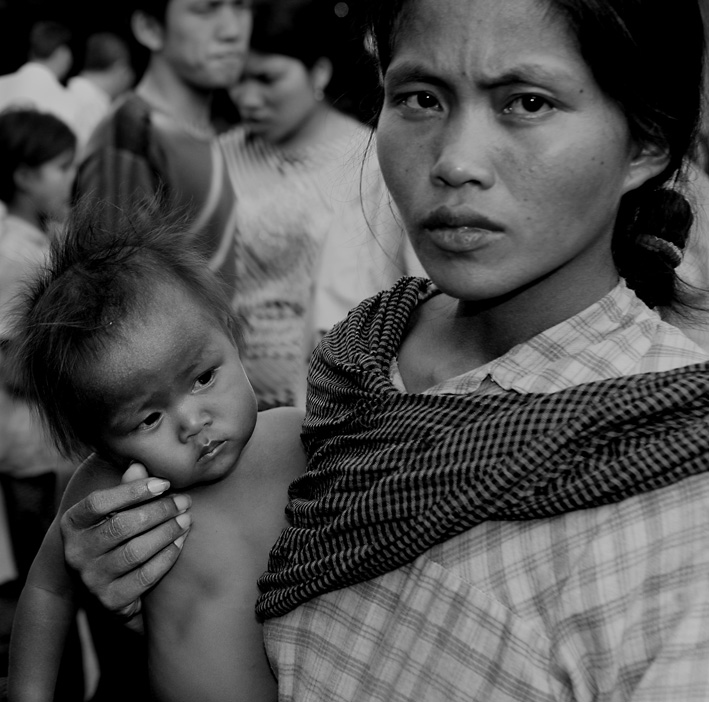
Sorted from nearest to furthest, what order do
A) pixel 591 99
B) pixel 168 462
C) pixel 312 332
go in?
pixel 591 99
pixel 168 462
pixel 312 332

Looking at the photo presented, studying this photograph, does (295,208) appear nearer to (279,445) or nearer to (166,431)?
(279,445)

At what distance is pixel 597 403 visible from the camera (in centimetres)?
135

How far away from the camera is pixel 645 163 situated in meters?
1.54

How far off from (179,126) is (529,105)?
9.50ft

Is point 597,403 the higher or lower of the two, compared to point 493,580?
higher

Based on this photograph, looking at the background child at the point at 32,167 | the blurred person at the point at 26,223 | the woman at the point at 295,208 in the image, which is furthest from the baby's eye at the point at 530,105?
the background child at the point at 32,167

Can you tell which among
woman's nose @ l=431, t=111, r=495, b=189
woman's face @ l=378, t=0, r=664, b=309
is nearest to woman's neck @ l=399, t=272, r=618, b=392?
woman's face @ l=378, t=0, r=664, b=309

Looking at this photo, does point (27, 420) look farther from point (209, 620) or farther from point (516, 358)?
point (516, 358)

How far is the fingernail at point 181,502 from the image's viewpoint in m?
1.96

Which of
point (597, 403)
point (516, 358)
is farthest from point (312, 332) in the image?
point (597, 403)

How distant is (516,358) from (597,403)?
0.80ft

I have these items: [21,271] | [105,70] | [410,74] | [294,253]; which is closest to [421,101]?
[410,74]

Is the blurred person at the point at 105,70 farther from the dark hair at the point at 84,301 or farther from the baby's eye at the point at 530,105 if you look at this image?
the baby's eye at the point at 530,105

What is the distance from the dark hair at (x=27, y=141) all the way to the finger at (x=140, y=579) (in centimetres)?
355
